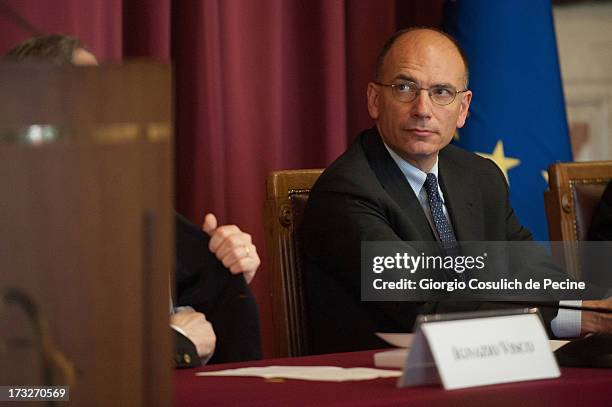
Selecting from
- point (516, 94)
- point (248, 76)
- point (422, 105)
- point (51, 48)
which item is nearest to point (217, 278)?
point (51, 48)

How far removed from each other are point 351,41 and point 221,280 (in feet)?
6.65

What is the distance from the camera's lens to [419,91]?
256cm

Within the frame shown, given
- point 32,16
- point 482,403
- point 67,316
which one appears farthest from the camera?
point 32,16

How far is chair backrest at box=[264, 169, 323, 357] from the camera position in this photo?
2111mm

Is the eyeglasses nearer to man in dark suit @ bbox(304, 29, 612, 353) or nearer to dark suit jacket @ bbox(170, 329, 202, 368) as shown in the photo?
man in dark suit @ bbox(304, 29, 612, 353)

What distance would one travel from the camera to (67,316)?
564 millimetres

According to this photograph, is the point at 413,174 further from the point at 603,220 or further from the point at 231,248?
the point at 231,248

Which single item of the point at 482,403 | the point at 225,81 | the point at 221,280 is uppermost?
the point at 225,81

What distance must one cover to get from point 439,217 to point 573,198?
421 millimetres

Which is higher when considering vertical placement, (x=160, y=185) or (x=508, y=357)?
(x=160, y=185)

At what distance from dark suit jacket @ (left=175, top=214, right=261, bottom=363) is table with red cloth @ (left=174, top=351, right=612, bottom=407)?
562 millimetres

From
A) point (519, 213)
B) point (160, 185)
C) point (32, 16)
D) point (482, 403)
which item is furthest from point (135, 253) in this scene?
point (519, 213)

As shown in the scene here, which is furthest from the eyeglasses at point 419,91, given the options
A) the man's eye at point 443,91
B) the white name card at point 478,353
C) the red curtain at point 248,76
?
the white name card at point 478,353

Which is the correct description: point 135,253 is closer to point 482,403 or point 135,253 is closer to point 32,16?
point 482,403
